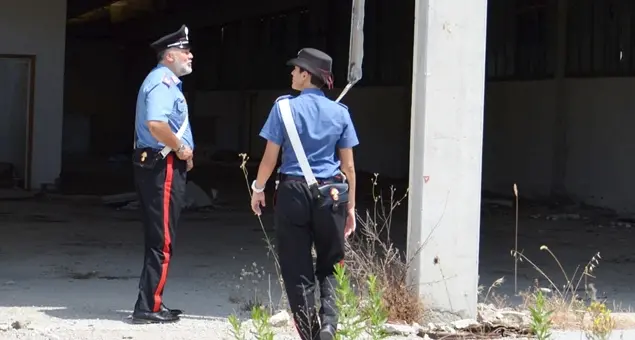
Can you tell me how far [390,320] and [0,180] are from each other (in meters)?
11.7

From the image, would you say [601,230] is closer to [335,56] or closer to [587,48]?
[587,48]

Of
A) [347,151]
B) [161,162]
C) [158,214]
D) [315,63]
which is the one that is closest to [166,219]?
[158,214]

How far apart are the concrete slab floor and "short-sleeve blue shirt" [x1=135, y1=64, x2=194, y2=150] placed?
1236 mm

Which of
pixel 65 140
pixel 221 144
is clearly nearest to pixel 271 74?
pixel 221 144

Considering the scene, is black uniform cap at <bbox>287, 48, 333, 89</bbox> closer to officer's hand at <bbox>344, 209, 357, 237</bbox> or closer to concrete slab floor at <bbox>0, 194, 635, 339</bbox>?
officer's hand at <bbox>344, 209, 357, 237</bbox>

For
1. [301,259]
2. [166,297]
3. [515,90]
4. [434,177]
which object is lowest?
[166,297]

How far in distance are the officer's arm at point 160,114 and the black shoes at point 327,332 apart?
157cm

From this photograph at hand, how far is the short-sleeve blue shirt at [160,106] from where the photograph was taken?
267 inches

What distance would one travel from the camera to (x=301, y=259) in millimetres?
6227

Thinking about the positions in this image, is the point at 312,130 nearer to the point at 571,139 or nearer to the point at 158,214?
the point at 158,214

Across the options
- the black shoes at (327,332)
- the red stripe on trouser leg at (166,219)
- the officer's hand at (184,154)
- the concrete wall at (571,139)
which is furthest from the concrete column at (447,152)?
the concrete wall at (571,139)

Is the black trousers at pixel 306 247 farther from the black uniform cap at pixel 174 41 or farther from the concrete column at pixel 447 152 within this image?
the black uniform cap at pixel 174 41

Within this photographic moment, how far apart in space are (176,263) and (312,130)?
15.1 ft

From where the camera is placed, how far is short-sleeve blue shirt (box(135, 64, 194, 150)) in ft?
22.3
